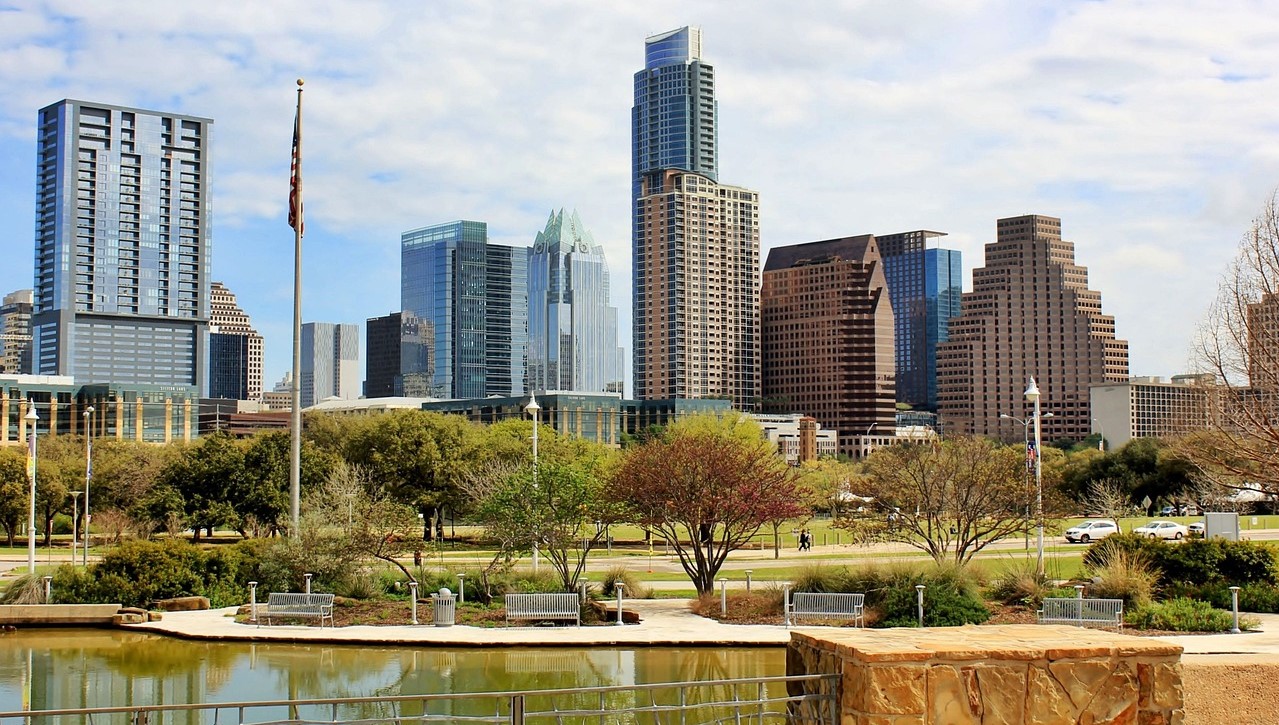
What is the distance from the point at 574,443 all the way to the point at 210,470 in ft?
81.4

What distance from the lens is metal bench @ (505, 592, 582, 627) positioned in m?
26.6

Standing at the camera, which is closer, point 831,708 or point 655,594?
point 831,708

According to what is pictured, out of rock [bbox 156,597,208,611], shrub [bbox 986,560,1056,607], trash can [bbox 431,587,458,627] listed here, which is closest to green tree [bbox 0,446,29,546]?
rock [bbox 156,597,208,611]

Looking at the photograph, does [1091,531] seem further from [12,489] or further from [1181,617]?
[12,489]

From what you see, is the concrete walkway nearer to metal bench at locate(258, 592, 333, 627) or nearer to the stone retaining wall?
metal bench at locate(258, 592, 333, 627)

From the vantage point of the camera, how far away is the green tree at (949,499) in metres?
33.1

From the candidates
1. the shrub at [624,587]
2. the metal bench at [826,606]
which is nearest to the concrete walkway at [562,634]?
the metal bench at [826,606]

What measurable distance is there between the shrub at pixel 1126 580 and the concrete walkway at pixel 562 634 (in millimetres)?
2497

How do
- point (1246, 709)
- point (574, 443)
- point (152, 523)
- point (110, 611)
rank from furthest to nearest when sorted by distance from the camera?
point (574, 443), point (152, 523), point (110, 611), point (1246, 709)

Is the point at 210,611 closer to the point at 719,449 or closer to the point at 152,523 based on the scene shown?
the point at 719,449

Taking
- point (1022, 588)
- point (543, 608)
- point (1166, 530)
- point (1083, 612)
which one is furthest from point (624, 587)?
point (1166, 530)

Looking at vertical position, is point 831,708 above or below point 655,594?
above

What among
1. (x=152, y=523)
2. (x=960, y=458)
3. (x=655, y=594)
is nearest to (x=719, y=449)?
(x=655, y=594)

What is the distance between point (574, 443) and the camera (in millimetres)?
74312
